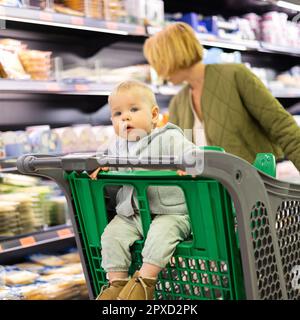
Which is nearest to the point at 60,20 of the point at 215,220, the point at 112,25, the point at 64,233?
the point at 112,25

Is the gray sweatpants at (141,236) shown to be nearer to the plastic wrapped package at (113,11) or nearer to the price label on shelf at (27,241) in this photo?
the price label on shelf at (27,241)

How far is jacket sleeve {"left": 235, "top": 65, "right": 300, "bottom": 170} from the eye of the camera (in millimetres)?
2146

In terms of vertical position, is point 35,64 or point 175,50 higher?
point 175,50

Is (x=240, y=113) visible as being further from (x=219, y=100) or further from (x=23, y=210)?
(x=23, y=210)

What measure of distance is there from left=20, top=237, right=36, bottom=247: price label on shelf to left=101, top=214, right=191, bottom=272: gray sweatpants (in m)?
1.47

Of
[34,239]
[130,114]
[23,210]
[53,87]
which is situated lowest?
[34,239]

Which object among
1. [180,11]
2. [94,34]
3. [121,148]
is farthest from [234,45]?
[121,148]

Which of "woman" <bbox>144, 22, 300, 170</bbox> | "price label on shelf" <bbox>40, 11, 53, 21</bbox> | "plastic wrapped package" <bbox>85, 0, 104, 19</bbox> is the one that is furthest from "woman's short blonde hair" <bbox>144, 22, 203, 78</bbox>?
"plastic wrapped package" <bbox>85, 0, 104, 19</bbox>

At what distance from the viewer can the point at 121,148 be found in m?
1.62

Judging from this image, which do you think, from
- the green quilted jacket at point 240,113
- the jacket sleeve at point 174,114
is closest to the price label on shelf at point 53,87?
the jacket sleeve at point 174,114

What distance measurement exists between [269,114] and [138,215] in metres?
0.93

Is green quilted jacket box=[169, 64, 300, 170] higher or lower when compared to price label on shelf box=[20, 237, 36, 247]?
higher

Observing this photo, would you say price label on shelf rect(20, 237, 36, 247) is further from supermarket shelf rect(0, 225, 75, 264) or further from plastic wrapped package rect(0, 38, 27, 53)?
plastic wrapped package rect(0, 38, 27, 53)

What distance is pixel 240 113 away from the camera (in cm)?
237
